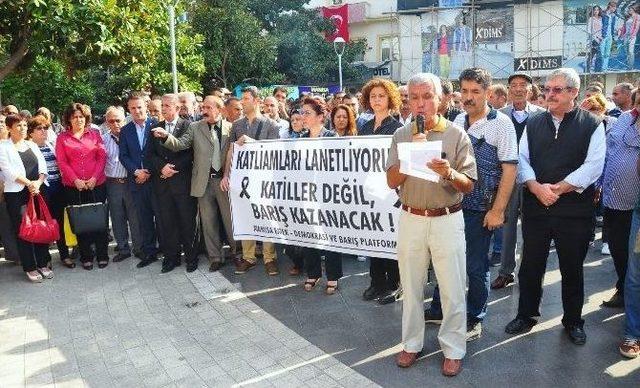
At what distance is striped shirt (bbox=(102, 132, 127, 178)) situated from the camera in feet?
23.6

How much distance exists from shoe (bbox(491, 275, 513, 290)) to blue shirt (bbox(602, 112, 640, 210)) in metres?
1.29

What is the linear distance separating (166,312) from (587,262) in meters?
4.81

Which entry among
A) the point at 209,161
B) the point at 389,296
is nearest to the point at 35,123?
the point at 209,161

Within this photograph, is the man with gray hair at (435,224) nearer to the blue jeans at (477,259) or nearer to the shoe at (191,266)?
the blue jeans at (477,259)

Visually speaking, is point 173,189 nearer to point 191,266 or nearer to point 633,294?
point 191,266

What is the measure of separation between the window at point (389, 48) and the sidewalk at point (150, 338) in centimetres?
2800

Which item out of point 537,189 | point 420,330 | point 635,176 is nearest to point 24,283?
point 420,330

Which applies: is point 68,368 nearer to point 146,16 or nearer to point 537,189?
point 537,189

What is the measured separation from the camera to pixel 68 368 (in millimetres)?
4426

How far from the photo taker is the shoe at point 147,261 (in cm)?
701

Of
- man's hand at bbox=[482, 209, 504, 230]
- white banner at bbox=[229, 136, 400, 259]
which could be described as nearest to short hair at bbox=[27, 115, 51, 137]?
A: white banner at bbox=[229, 136, 400, 259]

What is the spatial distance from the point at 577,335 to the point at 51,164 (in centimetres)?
635

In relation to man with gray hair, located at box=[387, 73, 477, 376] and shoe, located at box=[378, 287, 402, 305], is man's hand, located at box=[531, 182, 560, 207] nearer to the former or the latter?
man with gray hair, located at box=[387, 73, 477, 376]

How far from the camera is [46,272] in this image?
677 cm
